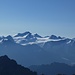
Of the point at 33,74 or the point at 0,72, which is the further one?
the point at 33,74

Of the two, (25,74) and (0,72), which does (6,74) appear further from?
(25,74)

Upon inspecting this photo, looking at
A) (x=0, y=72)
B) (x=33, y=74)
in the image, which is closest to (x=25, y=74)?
(x=33, y=74)

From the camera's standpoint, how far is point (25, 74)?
198 m

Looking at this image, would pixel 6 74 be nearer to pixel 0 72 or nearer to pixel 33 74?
pixel 0 72

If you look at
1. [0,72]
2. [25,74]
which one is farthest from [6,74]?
[25,74]

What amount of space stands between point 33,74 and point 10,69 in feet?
49.7

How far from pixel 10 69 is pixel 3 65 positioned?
5.32 meters

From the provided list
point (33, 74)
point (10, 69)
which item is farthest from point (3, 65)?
point (33, 74)

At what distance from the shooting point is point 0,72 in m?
188

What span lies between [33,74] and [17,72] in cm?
1033

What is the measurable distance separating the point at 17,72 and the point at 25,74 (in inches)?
209

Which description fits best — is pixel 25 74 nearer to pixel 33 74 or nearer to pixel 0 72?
pixel 33 74

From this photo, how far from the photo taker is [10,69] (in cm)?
19550

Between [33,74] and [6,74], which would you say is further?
[33,74]
